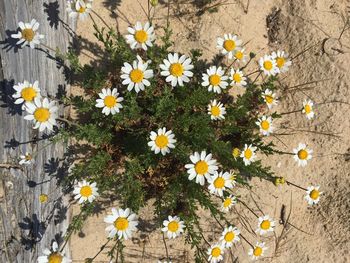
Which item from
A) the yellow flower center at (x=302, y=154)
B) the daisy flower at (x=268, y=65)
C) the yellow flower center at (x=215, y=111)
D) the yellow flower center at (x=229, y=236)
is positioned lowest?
the yellow flower center at (x=229, y=236)

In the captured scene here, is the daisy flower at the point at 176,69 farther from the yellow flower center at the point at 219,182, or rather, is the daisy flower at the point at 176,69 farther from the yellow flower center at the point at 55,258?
the yellow flower center at the point at 55,258

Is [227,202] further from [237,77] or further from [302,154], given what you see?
[237,77]

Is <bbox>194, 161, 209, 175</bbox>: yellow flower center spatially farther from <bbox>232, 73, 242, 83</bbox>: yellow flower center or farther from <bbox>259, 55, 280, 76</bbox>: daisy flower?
<bbox>259, 55, 280, 76</bbox>: daisy flower

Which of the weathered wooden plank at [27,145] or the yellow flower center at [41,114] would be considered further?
the weathered wooden plank at [27,145]

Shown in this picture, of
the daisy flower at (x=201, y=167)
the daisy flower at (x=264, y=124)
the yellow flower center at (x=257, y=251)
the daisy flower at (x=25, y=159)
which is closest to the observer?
the daisy flower at (x=201, y=167)

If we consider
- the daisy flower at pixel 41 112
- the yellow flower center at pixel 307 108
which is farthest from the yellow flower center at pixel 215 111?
the daisy flower at pixel 41 112

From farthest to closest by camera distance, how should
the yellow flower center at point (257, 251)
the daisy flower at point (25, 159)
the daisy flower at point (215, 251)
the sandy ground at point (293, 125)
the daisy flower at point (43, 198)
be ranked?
1. the sandy ground at point (293, 125)
2. the yellow flower center at point (257, 251)
3. the daisy flower at point (215, 251)
4. the daisy flower at point (43, 198)
5. the daisy flower at point (25, 159)
